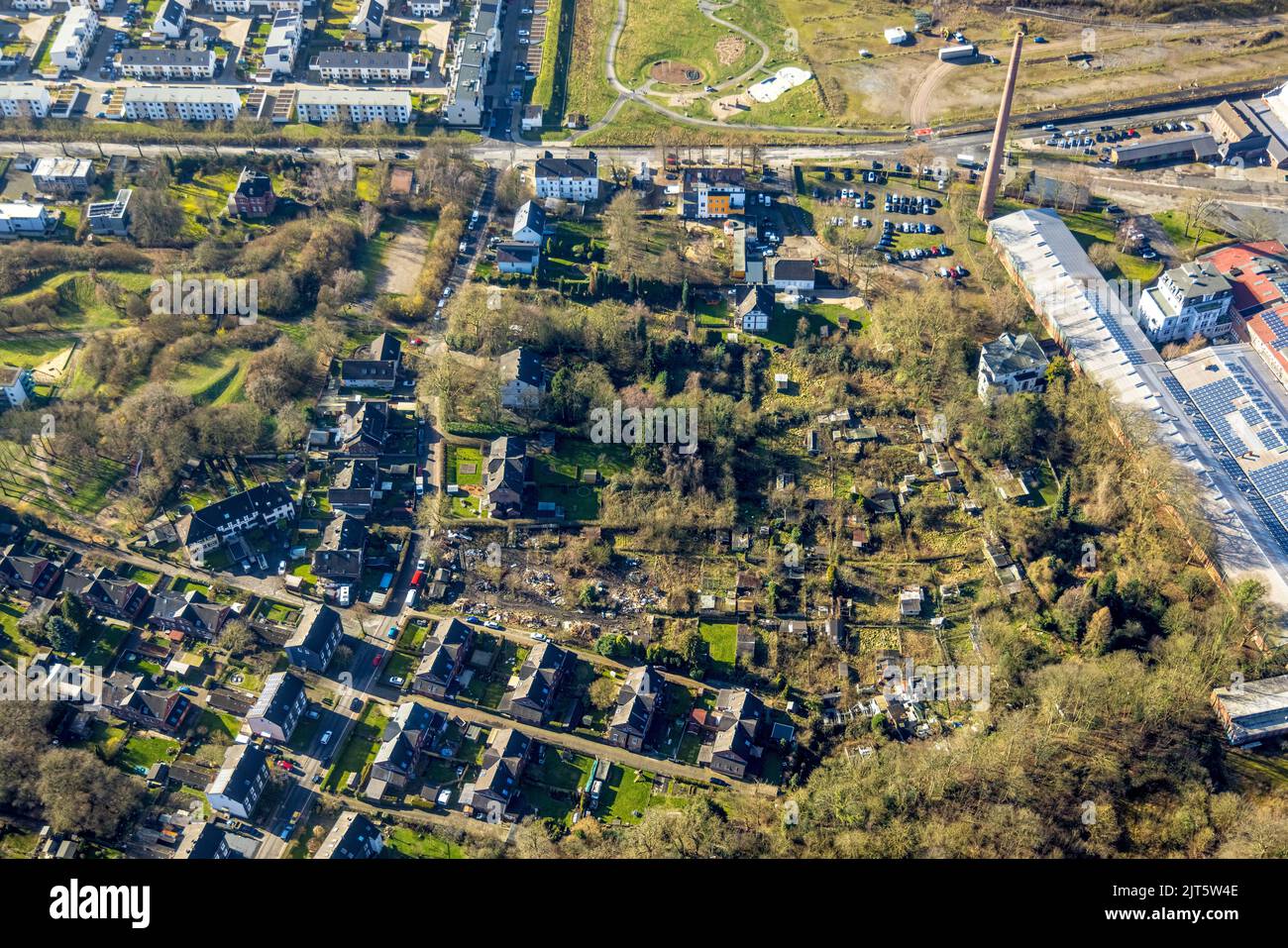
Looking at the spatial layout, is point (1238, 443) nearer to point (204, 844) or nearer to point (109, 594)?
point (204, 844)

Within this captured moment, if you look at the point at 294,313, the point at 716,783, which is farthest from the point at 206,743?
the point at 294,313

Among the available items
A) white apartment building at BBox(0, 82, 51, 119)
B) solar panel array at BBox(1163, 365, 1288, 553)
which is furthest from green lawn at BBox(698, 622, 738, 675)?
white apartment building at BBox(0, 82, 51, 119)

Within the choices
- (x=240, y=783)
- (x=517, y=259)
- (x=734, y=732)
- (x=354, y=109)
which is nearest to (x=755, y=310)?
(x=517, y=259)

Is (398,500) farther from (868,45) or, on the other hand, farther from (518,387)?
(868,45)

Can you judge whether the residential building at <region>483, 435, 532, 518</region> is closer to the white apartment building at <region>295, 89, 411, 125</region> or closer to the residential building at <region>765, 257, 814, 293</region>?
the residential building at <region>765, 257, 814, 293</region>

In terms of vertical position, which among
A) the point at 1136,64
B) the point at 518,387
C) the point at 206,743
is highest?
the point at 1136,64

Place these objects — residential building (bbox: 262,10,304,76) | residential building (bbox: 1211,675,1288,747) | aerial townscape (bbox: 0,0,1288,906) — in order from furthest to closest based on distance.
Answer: residential building (bbox: 262,10,304,76)
residential building (bbox: 1211,675,1288,747)
aerial townscape (bbox: 0,0,1288,906)
